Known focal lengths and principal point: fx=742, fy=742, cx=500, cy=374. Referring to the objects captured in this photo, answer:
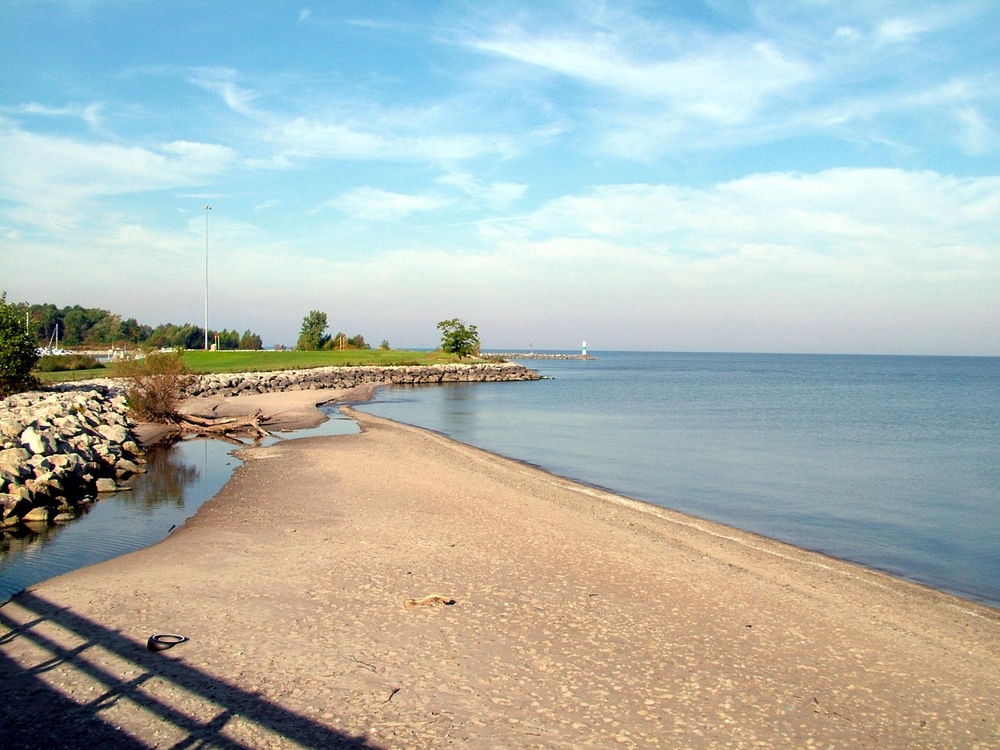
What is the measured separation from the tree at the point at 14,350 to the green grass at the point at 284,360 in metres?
12.6

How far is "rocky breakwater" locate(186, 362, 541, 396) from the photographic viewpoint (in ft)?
137

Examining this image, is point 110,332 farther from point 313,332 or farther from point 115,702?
point 115,702

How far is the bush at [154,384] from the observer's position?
982 inches

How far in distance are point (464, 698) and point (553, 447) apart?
1860 cm

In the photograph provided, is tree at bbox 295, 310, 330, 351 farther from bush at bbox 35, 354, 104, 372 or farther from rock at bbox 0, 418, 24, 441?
rock at bbox 0, 418, 24, 441

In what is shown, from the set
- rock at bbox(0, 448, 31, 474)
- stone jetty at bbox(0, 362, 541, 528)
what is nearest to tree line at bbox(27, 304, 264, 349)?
stone jetty at bbox(0, 362, 541, 528)

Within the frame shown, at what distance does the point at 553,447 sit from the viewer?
24.1m

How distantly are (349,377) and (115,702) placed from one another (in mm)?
50937

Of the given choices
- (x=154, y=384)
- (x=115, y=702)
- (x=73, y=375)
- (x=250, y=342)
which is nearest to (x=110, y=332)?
(x=250, y=342)

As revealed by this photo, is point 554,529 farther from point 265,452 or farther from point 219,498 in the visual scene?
point 265,452

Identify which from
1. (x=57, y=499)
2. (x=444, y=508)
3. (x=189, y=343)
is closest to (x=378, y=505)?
(x=444, y=508)

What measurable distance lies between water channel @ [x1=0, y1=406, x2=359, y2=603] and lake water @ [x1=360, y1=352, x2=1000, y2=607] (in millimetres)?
Result: 8660

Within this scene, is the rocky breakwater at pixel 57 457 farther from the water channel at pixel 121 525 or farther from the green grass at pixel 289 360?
the green grass at pixel 289 360

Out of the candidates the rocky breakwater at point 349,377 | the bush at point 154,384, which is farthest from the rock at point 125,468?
the rocky breakwater at point 349,377
